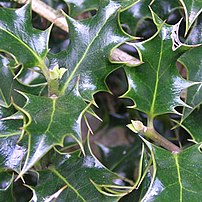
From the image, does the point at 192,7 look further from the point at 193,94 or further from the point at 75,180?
the point at 75,180

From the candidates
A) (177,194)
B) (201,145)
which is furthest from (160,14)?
(177,194)

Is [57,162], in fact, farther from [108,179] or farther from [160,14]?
[160,14]

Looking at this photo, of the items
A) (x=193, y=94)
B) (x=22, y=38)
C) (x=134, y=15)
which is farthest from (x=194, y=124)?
(x=22, y=38)

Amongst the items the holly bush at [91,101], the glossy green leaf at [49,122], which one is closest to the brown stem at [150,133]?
the holly bush at [91,101]

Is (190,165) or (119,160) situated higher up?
(190,165)

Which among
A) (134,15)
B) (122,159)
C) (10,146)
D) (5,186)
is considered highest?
(134,15)

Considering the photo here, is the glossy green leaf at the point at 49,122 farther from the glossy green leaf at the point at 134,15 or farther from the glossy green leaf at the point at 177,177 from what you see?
the glossy green leaf at the point at 134,15
